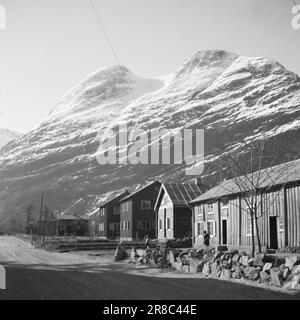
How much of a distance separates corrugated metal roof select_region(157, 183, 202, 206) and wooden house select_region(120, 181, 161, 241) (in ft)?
49.7

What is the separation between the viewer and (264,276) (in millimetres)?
17484

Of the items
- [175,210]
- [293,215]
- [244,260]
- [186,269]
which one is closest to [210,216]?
[175,210]

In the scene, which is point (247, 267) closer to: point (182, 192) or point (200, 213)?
point (200, 213)

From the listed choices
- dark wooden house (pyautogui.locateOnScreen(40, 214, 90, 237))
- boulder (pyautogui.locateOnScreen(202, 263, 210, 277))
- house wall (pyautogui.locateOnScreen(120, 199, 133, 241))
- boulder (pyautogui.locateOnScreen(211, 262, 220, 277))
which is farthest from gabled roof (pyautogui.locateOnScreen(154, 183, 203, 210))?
dark wooden house (pyautogui.locateOnScreen(40, 214, 90, 237))

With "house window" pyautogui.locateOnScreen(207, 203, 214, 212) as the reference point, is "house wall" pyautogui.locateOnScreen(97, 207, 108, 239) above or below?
below

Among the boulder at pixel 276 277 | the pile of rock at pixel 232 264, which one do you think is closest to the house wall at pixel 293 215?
the pile of rock at pixel 232 264

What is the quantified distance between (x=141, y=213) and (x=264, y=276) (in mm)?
54178

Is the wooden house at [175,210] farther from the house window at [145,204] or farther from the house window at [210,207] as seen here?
the house window at [145,204]

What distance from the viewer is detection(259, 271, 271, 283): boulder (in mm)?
17219

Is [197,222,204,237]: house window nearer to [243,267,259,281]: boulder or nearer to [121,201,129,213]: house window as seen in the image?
[243,267,259,281]: boulder
